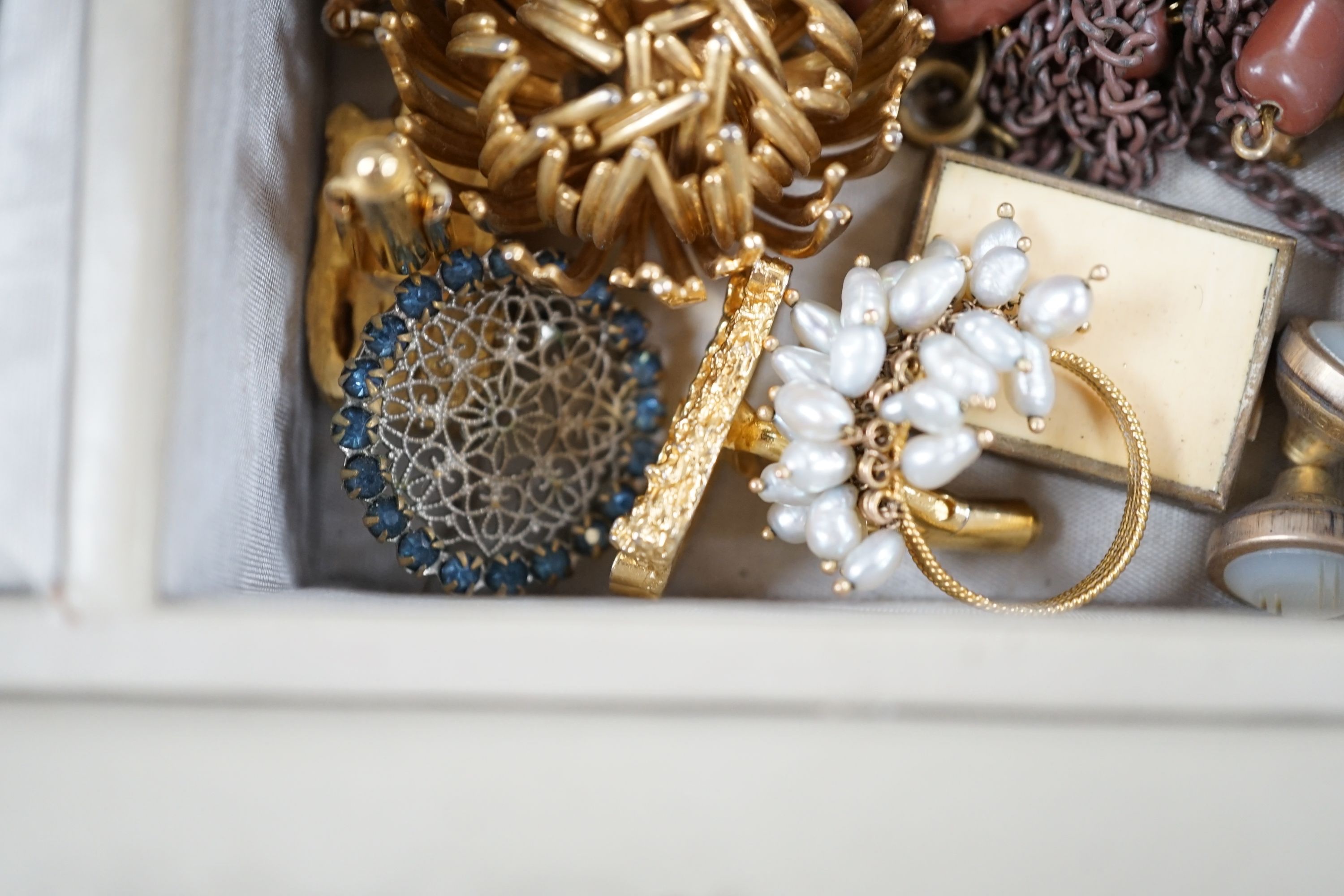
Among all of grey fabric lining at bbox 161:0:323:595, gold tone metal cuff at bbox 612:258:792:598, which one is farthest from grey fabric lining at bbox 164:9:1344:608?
gold tone metal cuff at bbox 612:258:792:598

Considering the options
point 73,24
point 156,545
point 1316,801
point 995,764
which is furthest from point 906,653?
point 73,24

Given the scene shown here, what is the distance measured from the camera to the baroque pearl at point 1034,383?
45 cm

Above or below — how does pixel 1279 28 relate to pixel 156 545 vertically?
above

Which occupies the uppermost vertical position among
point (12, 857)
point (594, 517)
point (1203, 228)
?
point (1203, 228)

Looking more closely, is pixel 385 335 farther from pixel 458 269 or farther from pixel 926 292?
pixel 926 292

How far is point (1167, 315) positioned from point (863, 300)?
0.20 meters

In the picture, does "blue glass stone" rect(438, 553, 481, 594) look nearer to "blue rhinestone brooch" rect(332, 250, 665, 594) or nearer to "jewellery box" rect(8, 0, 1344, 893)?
"blue rhinestone brooch" rect(332, 250, 665, 594)

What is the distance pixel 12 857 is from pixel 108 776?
0.16ft

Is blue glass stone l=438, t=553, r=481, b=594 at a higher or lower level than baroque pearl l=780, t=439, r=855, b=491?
lower

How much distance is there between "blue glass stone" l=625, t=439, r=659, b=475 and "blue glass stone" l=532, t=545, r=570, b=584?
60 mm

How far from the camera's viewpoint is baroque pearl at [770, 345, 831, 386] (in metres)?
0.47

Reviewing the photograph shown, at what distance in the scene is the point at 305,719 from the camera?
384 mm

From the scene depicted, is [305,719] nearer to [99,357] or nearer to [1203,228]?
[99,357]

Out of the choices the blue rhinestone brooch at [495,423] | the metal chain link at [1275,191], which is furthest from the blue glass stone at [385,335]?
the metal chain link at [1275,191]
